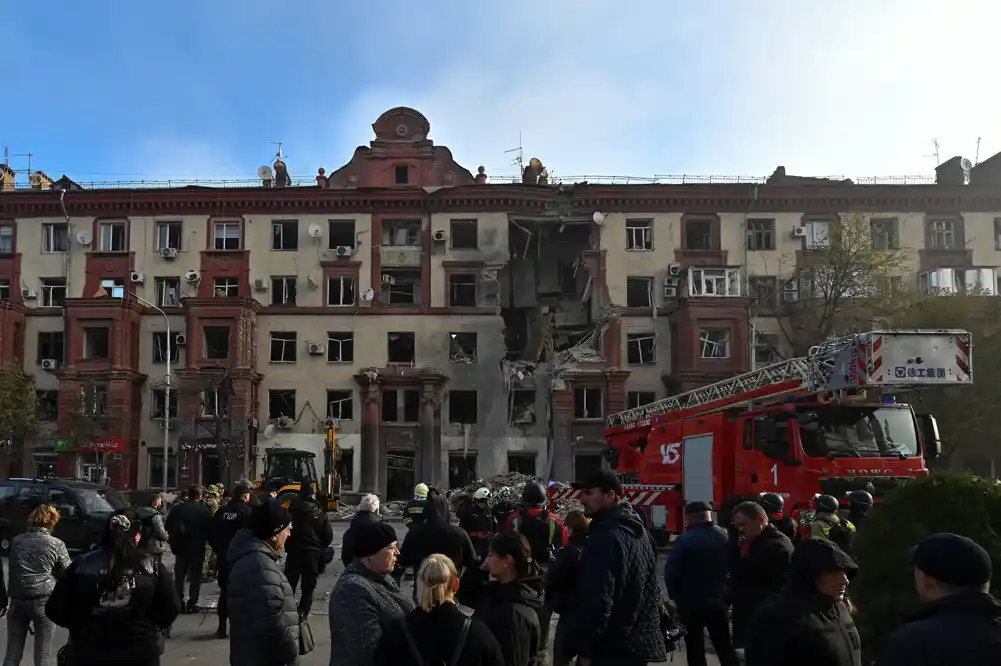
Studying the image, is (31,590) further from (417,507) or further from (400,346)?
(400,346)

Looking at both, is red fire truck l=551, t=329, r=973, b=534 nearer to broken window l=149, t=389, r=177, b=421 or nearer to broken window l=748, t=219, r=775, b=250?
broken window l=748, t=219, r=775, b=250

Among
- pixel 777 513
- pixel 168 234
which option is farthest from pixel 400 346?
pixel 777 513

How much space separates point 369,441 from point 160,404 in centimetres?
1026

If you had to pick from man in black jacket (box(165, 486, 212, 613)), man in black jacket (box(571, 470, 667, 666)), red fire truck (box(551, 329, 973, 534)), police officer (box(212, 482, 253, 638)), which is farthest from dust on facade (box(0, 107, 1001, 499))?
man in black jacket (box(571, 470, 667, 666))

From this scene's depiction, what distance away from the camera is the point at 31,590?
298 inches

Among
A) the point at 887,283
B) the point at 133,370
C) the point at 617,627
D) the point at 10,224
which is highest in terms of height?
the point at 10,224

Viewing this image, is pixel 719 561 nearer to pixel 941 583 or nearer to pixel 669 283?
pixel 941 583

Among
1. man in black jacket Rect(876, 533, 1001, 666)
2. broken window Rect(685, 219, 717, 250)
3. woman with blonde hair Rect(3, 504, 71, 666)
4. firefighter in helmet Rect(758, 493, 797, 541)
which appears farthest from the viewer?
broken window Rect(685, 219, 717, 250)

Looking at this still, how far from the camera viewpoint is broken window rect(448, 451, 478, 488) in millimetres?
41781

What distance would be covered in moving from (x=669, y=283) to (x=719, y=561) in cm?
3589

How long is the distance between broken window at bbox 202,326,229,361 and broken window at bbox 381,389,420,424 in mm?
7829

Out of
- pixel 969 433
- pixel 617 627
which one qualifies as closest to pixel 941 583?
pixel 617 627

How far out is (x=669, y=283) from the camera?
42.7m

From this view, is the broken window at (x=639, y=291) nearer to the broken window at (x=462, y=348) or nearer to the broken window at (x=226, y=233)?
the broken window at (x=462, y=348)
